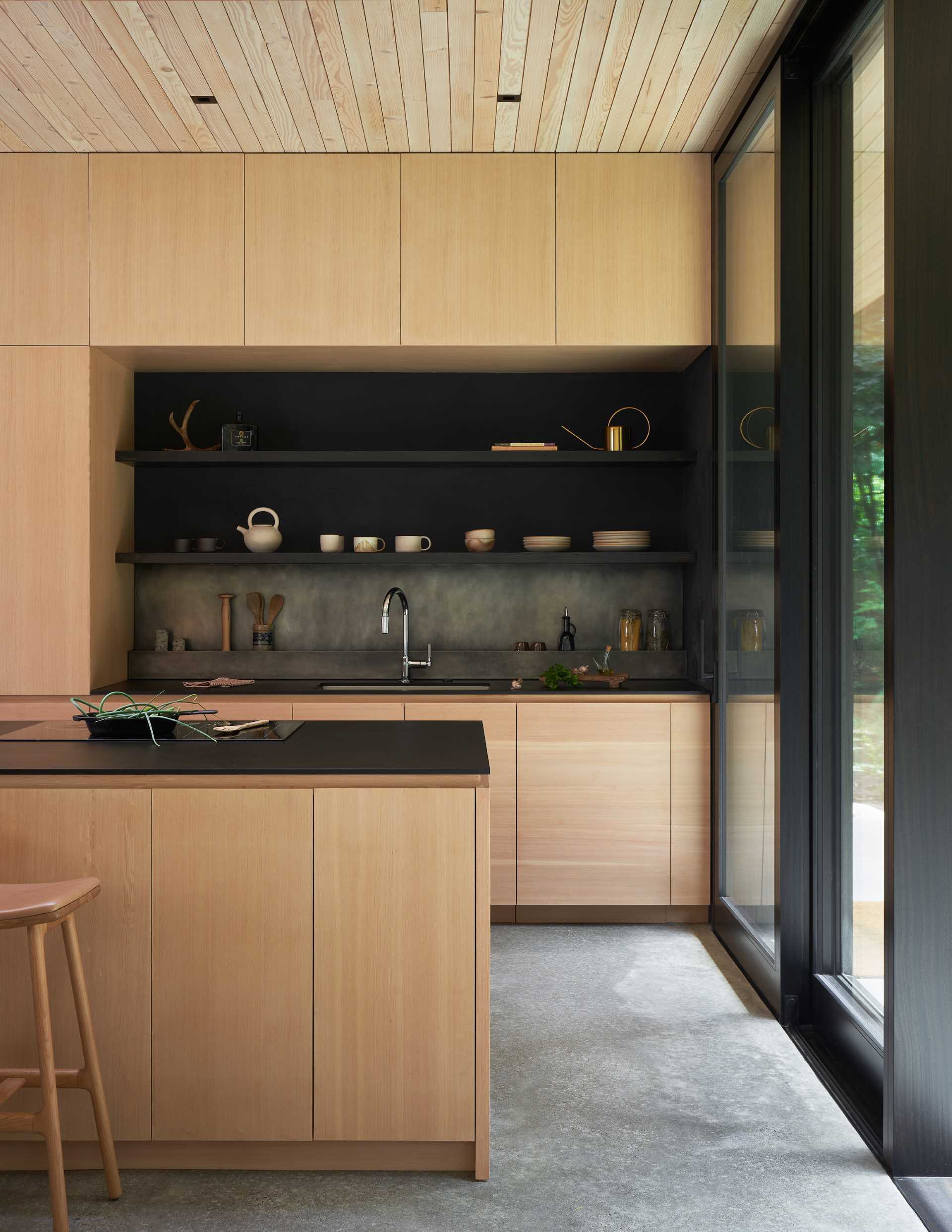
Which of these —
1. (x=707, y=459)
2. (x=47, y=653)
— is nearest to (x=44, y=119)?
(x=47, y=653)

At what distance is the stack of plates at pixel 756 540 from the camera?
10.3ft

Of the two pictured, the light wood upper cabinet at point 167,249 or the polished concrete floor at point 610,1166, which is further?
the light wood upper cabinet at point 167,249

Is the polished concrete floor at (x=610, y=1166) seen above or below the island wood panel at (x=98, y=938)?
below

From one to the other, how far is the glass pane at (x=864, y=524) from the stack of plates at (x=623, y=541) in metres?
1.58

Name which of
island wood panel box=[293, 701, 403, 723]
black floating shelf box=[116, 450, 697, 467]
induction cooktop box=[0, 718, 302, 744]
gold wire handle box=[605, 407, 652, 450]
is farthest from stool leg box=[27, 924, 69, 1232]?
gold wire handle box=[605, 407, 652, 450]

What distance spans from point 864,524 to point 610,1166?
1.69 m

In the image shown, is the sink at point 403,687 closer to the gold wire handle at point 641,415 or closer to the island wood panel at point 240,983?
the gold wire handle at point 641,415

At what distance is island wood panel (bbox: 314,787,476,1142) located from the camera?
2.17 meters

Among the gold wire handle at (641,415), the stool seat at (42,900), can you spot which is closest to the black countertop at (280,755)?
the stool seat at (42,900)

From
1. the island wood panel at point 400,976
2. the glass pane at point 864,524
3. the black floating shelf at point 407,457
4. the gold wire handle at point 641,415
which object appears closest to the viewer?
the island wood panel at point 400,976

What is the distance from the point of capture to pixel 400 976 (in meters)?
2.18

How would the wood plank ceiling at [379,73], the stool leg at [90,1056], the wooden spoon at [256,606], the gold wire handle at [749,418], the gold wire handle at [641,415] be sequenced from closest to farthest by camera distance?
the stool leg at [90,1056] < the wood plank ceiling at [379,73] < the gold wire handle at [749,418] < the gold wire handle at [641,415] < the wooden spoon at [256,606]

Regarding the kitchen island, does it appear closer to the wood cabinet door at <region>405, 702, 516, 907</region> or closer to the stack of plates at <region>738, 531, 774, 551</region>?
the stack of plates at <region>738, 531, 774, 551</region>

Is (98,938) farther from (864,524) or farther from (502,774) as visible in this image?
(864,524)
